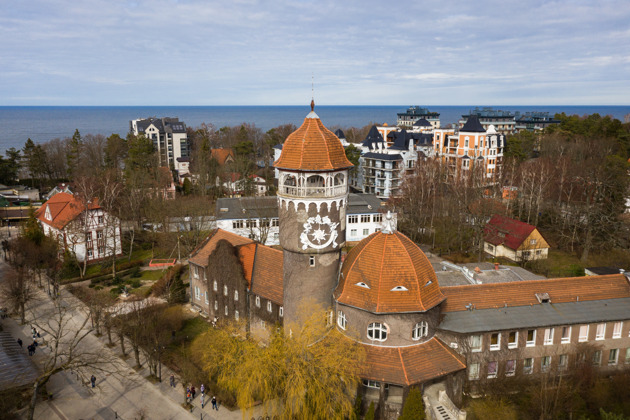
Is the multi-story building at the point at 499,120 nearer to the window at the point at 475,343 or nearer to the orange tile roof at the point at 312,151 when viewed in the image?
the window at the point at 475,343

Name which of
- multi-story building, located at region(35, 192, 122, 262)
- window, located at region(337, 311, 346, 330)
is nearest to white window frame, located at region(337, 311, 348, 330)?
window, located at region(337, 311, 346, 330)


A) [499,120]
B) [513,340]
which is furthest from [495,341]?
[499,120]

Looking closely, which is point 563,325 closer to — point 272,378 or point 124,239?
point 272,378

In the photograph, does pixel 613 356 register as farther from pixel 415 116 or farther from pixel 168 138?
pixel 415 116

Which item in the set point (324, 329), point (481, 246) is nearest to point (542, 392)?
point (324, 329)

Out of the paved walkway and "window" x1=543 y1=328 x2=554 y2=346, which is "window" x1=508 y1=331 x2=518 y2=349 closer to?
"window" x1=543 y1=328 x2=554 y2=346

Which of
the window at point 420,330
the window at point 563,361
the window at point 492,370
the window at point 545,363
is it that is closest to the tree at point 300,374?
the window at point 420,330
